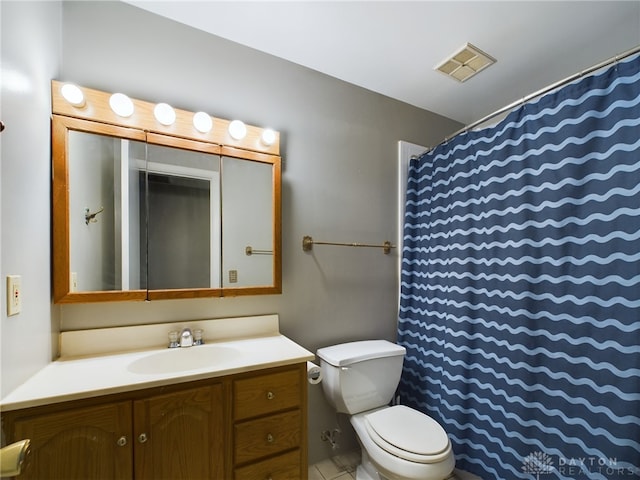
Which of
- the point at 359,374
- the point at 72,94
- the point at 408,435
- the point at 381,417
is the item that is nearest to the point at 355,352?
the point at 359,374

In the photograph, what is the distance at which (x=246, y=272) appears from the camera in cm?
150

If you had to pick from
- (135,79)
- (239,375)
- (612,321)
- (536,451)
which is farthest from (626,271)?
(135,79)

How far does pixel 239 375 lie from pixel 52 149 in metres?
1.18

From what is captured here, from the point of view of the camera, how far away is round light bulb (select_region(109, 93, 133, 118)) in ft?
A: 3.97

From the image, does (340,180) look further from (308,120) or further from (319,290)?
(319,290)

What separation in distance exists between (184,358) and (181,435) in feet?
1.18

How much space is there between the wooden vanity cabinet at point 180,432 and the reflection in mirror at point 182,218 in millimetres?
523

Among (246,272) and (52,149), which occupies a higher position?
Result: (52,149)

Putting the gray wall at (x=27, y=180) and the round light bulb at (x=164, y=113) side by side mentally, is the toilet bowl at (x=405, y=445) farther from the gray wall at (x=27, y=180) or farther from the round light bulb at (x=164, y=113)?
the round light bulb at (x=164, y=113)

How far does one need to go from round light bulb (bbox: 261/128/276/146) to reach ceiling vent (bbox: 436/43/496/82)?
111cm

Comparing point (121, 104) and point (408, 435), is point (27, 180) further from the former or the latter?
point (408, 435)

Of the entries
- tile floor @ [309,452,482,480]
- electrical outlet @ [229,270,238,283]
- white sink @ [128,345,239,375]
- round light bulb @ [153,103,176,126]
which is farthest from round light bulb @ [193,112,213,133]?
tile floor @ [309,452,482,480]

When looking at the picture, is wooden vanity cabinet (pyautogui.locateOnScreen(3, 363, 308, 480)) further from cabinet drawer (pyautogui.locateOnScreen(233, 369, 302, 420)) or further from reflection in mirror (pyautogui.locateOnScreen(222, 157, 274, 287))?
reflection in mirror (pyautogui.locateOnScreen(222, 157, 274, 287))

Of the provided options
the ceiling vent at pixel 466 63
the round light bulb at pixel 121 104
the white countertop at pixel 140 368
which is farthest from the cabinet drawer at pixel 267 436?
the ceiling vent at pixel 466 63
